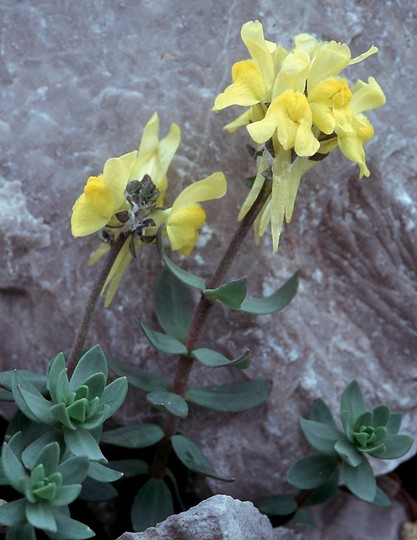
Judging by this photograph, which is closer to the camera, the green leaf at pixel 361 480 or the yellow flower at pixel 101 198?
the yellow flower at pixel 101 198

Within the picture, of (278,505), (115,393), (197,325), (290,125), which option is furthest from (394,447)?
(290,125)

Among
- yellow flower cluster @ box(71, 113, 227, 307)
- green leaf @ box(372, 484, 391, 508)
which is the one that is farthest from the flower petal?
green leaf @ box(372, 484, 391, 508)

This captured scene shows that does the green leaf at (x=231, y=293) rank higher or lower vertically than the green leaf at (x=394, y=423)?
higher

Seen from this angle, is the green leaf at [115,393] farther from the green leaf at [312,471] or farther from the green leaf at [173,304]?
the green leaf at [312,471]

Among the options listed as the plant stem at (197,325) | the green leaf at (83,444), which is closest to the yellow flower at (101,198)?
the plant stem at (197,325)

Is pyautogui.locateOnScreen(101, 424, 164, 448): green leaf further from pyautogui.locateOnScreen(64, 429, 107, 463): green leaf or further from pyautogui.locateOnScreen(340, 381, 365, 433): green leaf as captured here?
pyautogui.locateOnScreen(340, 381, 365, 433): green leaf

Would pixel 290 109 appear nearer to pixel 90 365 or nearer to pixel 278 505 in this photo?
pixel 90 365
